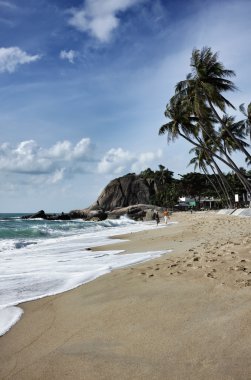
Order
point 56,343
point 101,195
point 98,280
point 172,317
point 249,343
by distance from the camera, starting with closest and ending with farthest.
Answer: point 249,343 → point 56,343 → point 172,317 → point 98,280 → point 101,195

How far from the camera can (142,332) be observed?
11.9ft

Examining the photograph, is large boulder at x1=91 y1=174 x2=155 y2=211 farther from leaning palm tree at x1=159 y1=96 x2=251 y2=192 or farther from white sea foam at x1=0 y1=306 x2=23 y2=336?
white sea foam at x1=0 y1=306 x2=23 y2=336

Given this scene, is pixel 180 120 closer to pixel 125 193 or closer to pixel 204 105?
pixel 204 105

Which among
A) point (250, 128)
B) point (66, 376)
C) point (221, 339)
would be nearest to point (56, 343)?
point (66, 376)

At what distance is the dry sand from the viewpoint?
2918mm

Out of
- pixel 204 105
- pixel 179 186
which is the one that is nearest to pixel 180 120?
pixel 204 105

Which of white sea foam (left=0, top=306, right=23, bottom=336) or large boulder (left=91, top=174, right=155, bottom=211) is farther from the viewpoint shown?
large boulder (left=91, top=174, right=155, bottom=211)

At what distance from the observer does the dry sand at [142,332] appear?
2.92m

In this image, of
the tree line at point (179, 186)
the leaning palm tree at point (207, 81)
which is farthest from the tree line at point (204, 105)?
the tree line at point (179, 186)

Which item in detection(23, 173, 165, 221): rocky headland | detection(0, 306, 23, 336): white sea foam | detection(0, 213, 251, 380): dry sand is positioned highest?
detection(23, 173, 165, 221): rocky headland

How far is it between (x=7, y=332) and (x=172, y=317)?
1952 mm

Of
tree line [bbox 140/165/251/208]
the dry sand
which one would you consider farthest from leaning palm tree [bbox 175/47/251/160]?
tree line [bbox 140/165/251/208]

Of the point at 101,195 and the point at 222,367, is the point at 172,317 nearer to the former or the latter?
the point at 222,367

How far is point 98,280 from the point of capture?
6570mm
